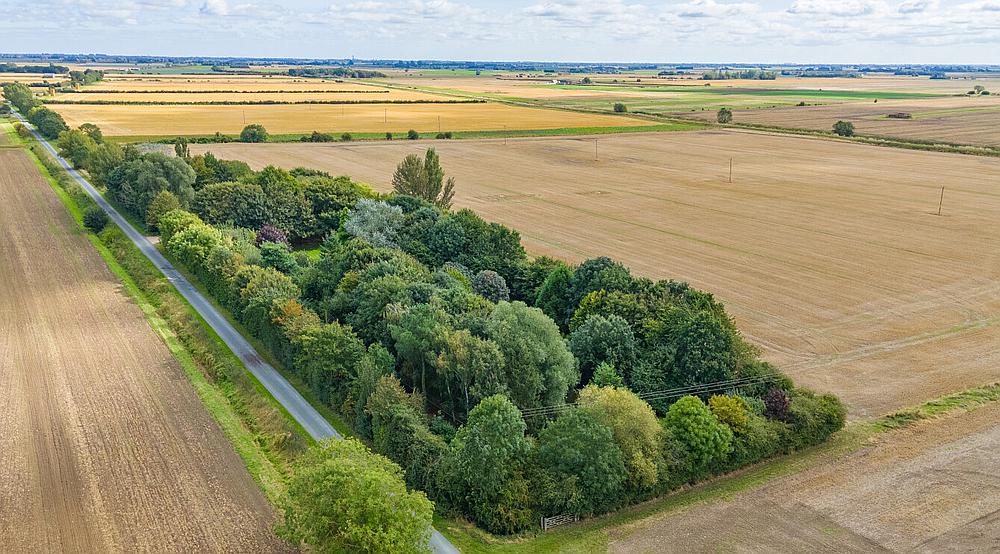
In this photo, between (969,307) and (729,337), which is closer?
(729,337)

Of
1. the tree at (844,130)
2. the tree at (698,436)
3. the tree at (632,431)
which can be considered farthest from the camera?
the tree at (844,130)

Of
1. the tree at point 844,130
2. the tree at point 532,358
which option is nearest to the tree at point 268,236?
the tree at point 532,358

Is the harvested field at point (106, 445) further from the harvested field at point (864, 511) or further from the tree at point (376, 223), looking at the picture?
the tree at point (376, 223)

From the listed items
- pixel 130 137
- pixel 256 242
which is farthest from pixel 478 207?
pixel 130 137

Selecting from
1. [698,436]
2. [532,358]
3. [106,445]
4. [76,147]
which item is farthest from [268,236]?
[76,147]

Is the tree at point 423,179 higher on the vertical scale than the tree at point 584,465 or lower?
higher

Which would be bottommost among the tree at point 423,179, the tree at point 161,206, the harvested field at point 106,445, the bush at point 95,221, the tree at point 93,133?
the harvested field at point 106,445

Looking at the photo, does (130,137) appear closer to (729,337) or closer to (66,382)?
(66,382)
